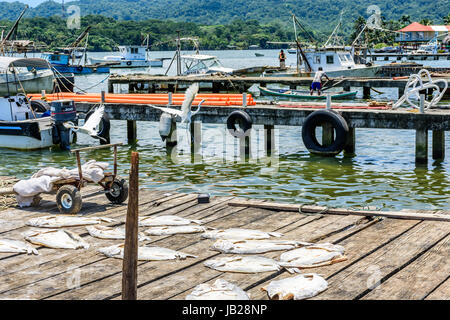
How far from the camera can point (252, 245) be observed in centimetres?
784

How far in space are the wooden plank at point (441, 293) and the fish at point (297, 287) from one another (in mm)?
1020

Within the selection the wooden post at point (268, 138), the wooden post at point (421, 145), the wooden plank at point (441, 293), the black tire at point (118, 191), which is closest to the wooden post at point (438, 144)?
the wooden post at point (421, 145)

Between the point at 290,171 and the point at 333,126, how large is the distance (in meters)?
1.99

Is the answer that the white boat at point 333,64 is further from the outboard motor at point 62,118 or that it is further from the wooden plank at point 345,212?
the wooden plank at point 345,212

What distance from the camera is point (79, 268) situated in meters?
7.34

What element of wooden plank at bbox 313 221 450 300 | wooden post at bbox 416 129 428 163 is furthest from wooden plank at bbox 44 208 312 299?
wooden post at bbox 416 129 428 163

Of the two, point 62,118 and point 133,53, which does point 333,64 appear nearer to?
point 62,118

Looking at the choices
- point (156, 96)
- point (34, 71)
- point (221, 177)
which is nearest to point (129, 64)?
point (34, 71)

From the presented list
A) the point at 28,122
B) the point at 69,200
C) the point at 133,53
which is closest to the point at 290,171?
the point at 28,122

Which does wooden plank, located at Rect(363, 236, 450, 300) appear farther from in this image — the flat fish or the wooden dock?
the flat fish

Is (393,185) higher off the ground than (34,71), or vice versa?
(34,71)

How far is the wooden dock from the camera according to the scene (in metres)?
6.57
